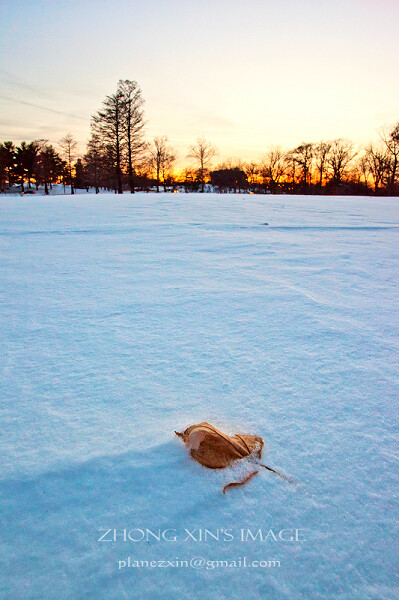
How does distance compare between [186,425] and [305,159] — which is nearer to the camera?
[186,425]

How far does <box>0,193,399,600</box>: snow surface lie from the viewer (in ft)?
1.97

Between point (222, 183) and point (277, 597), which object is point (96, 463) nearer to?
point (277, 597)

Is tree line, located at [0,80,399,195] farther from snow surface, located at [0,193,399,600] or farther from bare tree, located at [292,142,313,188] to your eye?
snow surface, located at [0,193,399,600]

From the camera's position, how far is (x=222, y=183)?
51094 mm

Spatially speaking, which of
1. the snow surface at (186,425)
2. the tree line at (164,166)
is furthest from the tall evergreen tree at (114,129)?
the snow surface at (186,425)

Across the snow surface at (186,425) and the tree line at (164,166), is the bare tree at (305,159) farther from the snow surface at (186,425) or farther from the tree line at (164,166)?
the snow surface at (186,425)

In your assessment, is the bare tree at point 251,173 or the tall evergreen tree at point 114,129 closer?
the tall evergreen tree at point 114,129

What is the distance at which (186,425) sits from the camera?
36.4 inches

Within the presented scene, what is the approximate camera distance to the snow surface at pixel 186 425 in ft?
1.97

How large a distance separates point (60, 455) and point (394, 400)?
1.03 metres

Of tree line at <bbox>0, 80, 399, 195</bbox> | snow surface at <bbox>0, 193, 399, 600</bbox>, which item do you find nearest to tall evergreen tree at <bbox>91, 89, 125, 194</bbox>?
tree line at <bbox>0, 80, 399, 195</bbox>

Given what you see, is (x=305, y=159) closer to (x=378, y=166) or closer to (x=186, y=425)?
(x=378, y=166)

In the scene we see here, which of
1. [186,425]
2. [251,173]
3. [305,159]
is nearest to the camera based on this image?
[186,425]

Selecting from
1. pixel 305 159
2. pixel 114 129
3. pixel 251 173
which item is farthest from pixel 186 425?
pixel 251 173
